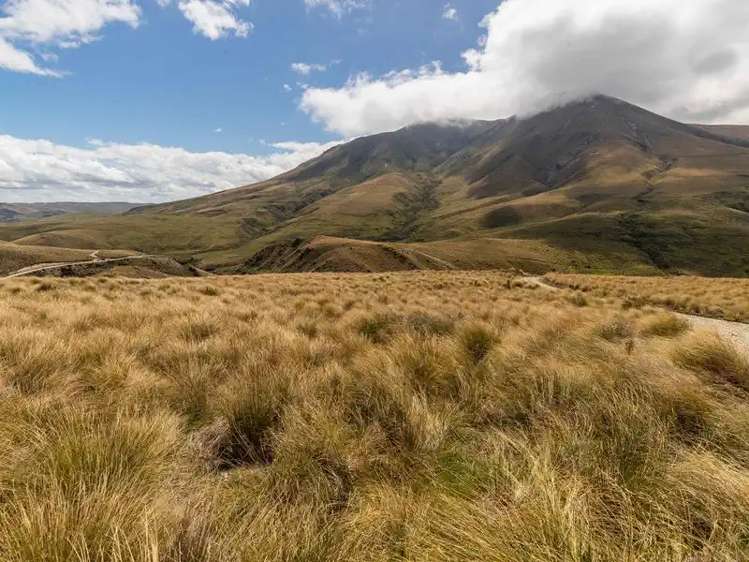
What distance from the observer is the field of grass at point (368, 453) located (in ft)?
6.40

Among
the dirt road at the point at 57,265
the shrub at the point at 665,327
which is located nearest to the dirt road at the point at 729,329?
the shrub at the point at 665,327

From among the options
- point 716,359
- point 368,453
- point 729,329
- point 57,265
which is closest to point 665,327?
point 716,359

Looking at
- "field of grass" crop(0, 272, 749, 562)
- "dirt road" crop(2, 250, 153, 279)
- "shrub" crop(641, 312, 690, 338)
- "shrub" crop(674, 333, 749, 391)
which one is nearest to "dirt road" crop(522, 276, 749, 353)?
"shrub" crop(641, 312, 690, 338)

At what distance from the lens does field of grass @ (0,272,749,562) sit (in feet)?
6.40

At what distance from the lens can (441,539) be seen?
6.81 ft

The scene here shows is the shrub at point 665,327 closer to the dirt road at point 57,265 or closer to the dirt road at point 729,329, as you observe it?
the dirt road at point 729,329

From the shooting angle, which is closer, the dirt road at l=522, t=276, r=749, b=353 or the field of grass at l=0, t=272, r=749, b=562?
the field of grass at l=0, t=272, r=749, b=562

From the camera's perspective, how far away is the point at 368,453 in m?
3.22

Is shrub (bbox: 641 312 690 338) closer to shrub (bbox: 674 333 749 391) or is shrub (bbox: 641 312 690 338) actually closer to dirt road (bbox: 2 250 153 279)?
shrub (bbox: 674 333 749 391)

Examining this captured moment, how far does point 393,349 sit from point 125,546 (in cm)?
425

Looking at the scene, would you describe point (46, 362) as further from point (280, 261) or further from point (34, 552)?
point (280, 261)

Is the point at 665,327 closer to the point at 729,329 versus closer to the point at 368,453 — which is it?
the point at 729,329

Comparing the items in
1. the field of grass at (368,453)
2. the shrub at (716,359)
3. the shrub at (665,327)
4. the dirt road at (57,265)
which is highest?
the field of grass at (368,453)

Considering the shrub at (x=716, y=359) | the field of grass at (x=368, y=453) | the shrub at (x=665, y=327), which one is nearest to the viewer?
the field of grass at (x=368, y=453)
